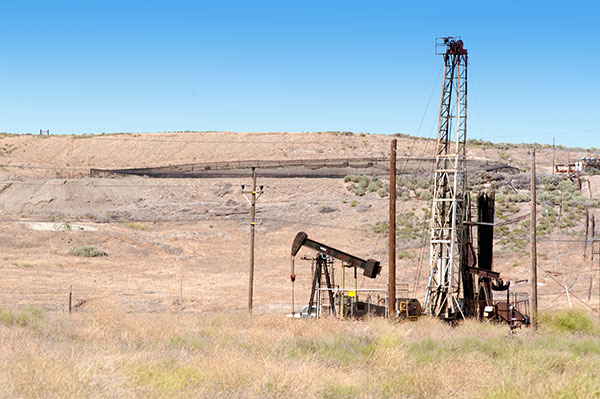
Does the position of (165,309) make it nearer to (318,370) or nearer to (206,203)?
(318,370)

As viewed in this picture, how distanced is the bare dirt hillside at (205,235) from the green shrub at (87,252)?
65cm

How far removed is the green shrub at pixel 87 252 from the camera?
164 feet

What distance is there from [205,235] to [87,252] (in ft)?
40.1

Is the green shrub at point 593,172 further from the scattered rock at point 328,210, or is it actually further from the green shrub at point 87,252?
the green shrub at point 87,252

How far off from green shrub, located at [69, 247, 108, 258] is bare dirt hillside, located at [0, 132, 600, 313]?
65 cm

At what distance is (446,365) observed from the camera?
13328mm

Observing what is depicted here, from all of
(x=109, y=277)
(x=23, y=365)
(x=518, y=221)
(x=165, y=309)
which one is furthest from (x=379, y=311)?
(x=518, y=221)

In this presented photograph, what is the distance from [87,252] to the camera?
50312mm

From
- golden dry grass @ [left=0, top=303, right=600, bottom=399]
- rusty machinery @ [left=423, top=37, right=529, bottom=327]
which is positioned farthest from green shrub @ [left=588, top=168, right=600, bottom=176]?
golden dry grass @ [left=0, top=303, right=600, bottom=399]

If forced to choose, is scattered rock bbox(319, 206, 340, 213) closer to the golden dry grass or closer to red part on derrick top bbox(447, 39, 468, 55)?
red part on derrick top bbox(447, 39, 468, 55)

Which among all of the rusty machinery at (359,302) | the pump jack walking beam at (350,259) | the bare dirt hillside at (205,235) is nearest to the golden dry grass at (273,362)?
the rusty machinery at (359,302)

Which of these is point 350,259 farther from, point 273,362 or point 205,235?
point 205,235

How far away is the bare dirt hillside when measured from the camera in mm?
39188

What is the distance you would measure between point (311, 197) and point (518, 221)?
2543cm
